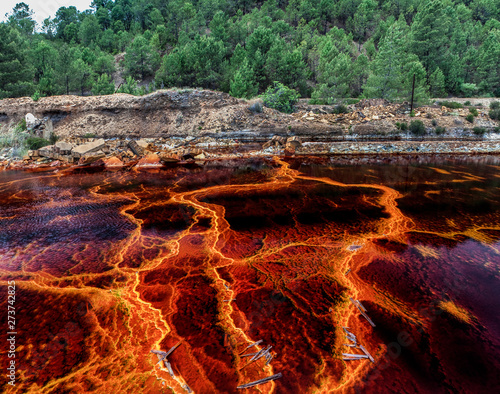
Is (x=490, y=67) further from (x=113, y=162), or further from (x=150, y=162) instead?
(x=113, y=162)

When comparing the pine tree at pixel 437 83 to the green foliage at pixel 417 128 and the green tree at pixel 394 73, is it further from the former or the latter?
the green foliage at pixel 417 128

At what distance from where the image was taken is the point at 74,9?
222ft

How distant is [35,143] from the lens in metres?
22.1

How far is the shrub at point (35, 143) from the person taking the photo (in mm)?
22078

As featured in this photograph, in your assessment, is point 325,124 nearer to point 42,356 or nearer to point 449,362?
point 449,362

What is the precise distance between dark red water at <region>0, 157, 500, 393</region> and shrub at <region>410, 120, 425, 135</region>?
1665cm

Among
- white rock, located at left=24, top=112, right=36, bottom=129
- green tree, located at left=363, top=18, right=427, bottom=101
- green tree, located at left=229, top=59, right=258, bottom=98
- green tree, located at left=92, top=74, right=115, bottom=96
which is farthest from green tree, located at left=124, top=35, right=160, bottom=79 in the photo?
green tree, located at left=363, top=18, right=427, bottom=101

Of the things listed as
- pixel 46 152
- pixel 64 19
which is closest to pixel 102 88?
pixel 46 152

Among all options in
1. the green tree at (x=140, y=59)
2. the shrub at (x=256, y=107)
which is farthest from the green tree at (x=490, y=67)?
the green tree at (x=140, y=59)

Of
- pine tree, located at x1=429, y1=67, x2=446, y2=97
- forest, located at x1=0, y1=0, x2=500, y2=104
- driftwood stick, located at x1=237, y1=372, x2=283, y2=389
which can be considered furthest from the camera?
pine tree, located at x1=429, y1=67, x2=446, y2=97

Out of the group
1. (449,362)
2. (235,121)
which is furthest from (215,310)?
(235,121)

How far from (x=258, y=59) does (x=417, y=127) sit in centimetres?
2240

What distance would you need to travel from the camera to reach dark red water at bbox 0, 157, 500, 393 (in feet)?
14.0

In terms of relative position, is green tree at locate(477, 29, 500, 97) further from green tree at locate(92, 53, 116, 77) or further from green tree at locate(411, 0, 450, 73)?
green tree at locate(92, 53, 116, 77)
